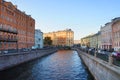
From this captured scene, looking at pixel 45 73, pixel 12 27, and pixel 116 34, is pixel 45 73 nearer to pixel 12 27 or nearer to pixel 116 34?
pixel 12 27

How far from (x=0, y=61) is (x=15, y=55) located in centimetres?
1015

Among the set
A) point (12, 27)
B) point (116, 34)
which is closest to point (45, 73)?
point (12, 27)

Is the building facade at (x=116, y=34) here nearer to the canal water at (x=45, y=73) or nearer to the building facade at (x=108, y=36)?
the building facade at (x=108, y=36)

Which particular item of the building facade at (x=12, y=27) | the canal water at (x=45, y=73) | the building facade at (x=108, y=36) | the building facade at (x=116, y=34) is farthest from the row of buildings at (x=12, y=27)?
the building facade at (x=108, y=36)

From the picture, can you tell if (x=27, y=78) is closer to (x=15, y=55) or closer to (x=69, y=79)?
(x=69, y=79)

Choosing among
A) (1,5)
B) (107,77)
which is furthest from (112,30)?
(107,77)

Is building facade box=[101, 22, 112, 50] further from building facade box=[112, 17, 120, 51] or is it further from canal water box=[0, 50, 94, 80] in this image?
canal water box=[0, 50, 94, 80]

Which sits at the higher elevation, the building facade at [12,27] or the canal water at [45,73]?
the building facade at [12,27]

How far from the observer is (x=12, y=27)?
82.3 meters

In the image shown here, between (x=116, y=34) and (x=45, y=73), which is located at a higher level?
(x=116, y=34)

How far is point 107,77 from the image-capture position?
21.8 meters

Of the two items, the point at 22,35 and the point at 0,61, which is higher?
the point at 22,35

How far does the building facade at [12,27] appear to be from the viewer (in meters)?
68.8

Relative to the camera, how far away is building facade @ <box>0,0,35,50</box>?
226 feet
